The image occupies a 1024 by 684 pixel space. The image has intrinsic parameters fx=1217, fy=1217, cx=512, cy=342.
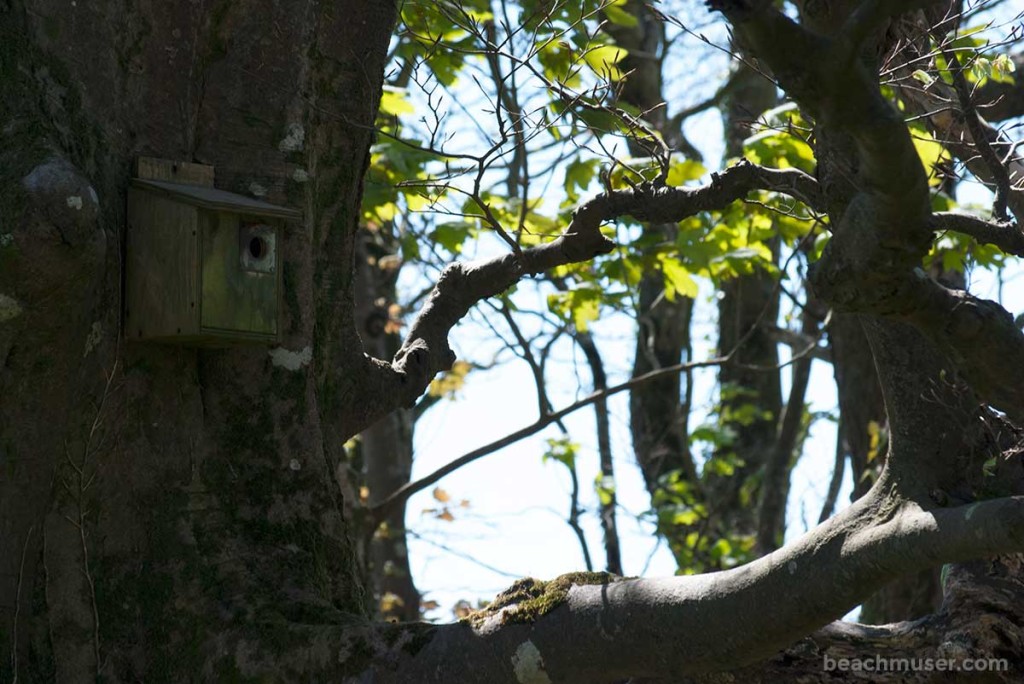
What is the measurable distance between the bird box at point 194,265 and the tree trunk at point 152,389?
0.18ft

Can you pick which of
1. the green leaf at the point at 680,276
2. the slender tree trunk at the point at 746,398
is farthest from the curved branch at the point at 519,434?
the slender tree trunk at the point at 746,398

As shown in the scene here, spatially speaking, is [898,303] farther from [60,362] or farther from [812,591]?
[60,362]

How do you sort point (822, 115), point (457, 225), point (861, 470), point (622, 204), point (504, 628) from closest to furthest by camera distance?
point (822, 115) → point (504, 628) → point (622, 204) → point (457, 225) → point (861, 470)

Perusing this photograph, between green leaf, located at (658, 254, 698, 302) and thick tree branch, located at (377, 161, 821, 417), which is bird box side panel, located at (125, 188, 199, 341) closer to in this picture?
thick tree branch, located at (377, 161, 821, 417)

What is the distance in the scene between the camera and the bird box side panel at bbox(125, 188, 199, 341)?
3029 mm

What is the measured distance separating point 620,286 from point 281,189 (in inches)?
174

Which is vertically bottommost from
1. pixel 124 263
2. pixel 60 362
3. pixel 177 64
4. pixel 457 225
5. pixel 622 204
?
pixel 60 362

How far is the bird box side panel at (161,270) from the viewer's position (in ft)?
9.94

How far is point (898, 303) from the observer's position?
2.35m

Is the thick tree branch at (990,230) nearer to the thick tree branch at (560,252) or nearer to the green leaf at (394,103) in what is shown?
the thick tree branch at (560,252)

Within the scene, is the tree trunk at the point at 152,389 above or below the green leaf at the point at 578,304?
below

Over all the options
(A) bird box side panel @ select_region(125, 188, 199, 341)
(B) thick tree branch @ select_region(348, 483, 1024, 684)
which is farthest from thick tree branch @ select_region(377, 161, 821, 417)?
(B) thick tree branch @ select_region(348, 483, 1024, 684)

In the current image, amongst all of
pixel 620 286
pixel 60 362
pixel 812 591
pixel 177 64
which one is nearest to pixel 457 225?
pixel 620 286

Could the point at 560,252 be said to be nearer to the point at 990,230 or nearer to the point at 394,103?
the point at 990,230
